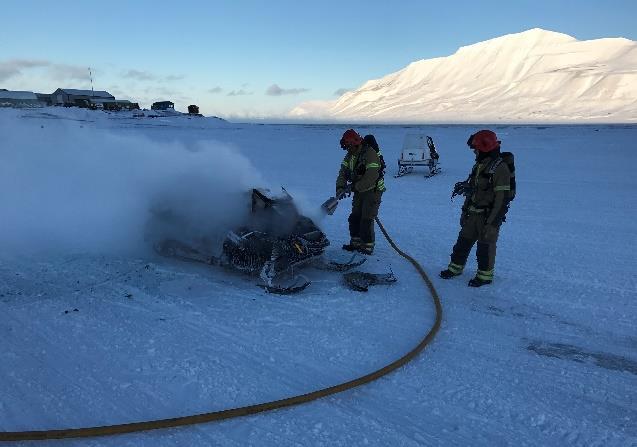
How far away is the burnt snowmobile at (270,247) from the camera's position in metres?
4.99

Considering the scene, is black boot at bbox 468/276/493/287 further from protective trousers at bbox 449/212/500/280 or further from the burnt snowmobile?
the burnt snowmobile

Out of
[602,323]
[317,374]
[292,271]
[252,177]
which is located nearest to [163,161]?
→ [252,177]

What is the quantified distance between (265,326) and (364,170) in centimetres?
297

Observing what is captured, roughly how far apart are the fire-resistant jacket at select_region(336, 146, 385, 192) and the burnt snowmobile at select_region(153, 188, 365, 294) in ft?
3.47

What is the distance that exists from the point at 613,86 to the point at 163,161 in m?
108

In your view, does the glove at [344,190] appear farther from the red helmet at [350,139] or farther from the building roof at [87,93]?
the building roof at [87,93]

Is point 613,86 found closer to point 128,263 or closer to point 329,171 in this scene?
point 329,171

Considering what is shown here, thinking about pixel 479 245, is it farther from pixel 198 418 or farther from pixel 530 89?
pixel 530 89

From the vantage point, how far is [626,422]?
2.95 meters

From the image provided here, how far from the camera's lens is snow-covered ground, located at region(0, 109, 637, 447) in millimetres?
2953

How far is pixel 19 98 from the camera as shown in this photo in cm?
5169

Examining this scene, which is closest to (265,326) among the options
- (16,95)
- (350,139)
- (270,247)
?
(270,247)

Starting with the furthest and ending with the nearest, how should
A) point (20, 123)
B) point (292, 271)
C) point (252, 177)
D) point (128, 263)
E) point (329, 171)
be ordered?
1. point (329, 171)
2. point (20, 123)
3. point (252, 177)
4. point (128, 263)
5. point (292, 271)

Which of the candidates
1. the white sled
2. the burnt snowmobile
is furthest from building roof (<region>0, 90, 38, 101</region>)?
the burnt snowmobile
